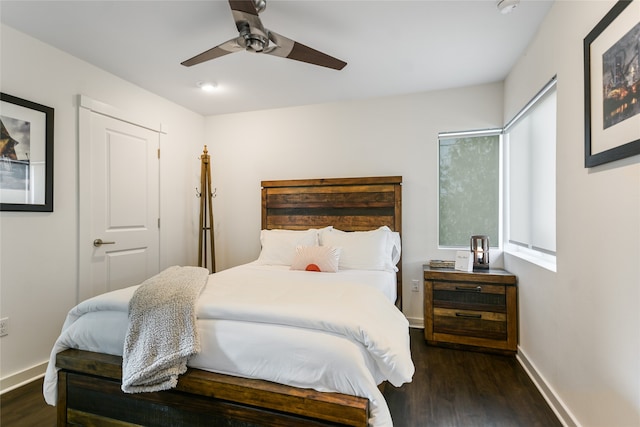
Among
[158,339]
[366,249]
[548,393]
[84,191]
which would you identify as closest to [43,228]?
[84,191]

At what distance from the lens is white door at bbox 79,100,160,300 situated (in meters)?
2.70

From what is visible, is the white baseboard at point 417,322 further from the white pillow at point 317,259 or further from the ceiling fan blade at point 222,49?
the ceiling fan blade at point 222,49

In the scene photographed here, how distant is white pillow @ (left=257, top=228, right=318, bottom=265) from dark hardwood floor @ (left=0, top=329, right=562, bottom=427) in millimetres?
1468

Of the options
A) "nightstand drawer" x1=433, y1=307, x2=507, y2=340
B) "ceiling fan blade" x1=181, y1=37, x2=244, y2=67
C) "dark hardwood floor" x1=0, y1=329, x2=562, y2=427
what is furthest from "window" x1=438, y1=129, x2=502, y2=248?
"ceiling fan blade" x1=181, y1=37, x2=244, y2=67

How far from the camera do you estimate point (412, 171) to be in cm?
337

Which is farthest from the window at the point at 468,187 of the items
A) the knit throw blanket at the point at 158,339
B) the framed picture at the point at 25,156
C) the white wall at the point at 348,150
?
the framed picture at the point at 25,156

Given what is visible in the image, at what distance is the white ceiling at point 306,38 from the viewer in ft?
6.49

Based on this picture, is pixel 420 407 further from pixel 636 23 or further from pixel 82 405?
pixel 636 23

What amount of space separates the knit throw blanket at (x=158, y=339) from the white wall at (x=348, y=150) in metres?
2.35

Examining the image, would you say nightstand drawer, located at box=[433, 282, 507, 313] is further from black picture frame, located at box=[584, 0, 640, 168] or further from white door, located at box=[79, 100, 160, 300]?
white door, located at box=[79, 100, 160, 300]

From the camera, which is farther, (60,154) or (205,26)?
(60,154)

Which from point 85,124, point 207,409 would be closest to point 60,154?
point 85,124

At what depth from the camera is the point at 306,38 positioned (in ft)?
7.62

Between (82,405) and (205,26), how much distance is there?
2.47m
